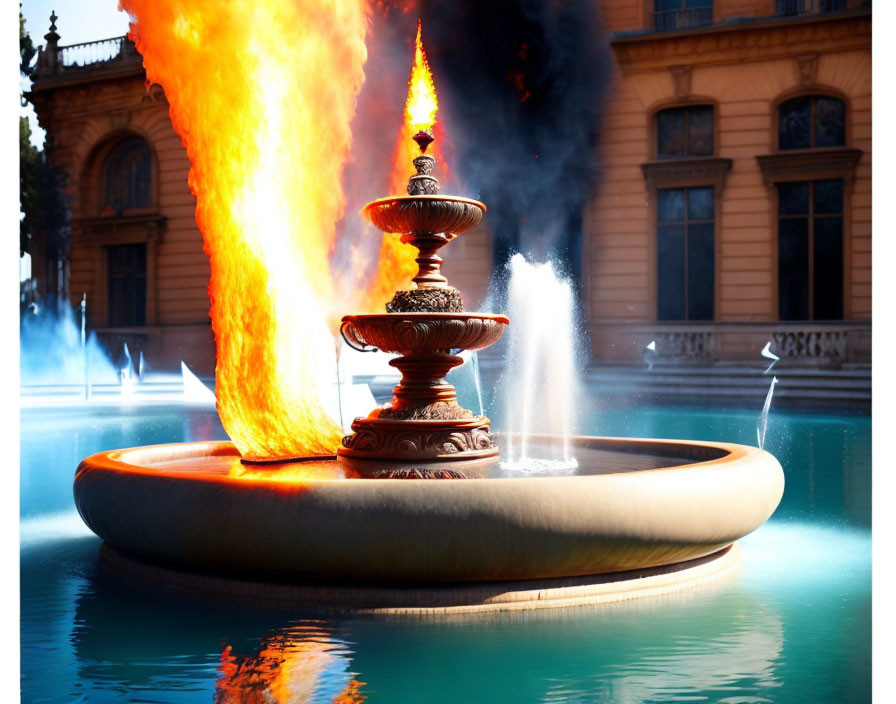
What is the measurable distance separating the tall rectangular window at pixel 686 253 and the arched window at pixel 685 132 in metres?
1.11

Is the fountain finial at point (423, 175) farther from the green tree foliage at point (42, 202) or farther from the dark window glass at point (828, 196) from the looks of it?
the green tree foliage at point (42, 202)

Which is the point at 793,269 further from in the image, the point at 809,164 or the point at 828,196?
the point at 809,164

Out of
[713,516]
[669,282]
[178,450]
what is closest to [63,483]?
[178,450]

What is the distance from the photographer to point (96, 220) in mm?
34531

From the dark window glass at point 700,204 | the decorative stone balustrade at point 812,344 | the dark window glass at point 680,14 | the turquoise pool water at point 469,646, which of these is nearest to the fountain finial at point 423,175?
the turquoise pool water at point 469,646

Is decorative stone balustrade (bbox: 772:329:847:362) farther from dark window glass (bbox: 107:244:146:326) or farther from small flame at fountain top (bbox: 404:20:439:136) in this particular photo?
dark window glass (bbox: 107:244:146:326)

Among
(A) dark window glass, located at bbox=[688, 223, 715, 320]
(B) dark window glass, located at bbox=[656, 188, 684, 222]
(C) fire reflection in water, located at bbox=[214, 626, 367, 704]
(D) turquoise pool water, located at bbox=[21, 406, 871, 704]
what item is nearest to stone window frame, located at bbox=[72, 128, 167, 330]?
(B) dark window glass, located at bbox=[656, 188, 684, 222]

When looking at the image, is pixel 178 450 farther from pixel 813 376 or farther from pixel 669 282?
pixel 669 282

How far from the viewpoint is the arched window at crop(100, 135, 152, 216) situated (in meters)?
34.6

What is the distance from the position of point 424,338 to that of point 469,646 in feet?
9.32

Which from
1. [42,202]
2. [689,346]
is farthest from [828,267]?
[42,202]

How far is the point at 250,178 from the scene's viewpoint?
8.49 m

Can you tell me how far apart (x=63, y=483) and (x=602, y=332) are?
1819 centimetres

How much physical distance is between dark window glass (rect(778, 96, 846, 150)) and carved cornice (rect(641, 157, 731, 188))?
5.83 ft
